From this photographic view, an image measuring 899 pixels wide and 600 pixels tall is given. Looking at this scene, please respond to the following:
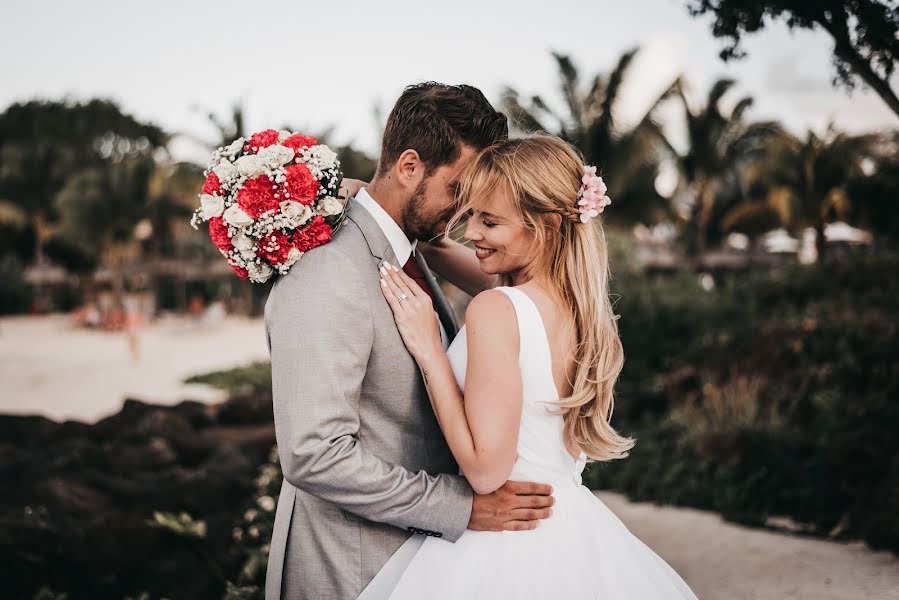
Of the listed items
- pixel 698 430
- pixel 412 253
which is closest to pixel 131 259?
pixel 698 430

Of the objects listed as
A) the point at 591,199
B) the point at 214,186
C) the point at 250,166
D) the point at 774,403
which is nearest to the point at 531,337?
the point at 591,199

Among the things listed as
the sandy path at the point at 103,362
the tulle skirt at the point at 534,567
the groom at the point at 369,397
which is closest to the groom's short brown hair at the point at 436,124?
the groom at the point at 369,397

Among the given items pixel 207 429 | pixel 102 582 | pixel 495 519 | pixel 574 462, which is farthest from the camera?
pixel 207 429

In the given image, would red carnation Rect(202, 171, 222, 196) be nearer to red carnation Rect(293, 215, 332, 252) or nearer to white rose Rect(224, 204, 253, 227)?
white rose Rect(224, 204, 253, 227)

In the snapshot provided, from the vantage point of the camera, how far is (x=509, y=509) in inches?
92.4

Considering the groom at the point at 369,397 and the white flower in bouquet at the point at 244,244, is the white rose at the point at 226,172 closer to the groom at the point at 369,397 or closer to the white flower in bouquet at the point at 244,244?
the white flower in bouquet at the point at 244,244

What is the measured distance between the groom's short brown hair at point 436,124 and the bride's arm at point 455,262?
852 mm

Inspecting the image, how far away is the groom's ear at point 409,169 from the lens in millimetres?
2555

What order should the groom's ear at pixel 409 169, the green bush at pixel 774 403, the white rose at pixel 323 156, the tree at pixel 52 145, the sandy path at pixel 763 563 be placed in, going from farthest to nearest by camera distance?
1. the tree at pixel 52 145
2. the green bush at pixel 774 403
3. the sandy path at pixel 763 563
4. the groom's ear at pixel 409 169
5. the white rose at pixel 323 156

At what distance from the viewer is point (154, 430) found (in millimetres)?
6730

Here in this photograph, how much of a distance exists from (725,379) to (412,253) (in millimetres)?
8273

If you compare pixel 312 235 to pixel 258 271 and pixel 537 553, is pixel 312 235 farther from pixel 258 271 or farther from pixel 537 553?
pixel 537 553

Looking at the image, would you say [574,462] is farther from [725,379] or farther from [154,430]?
[725,379]

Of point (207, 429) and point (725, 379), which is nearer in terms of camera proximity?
point (207, 429)
